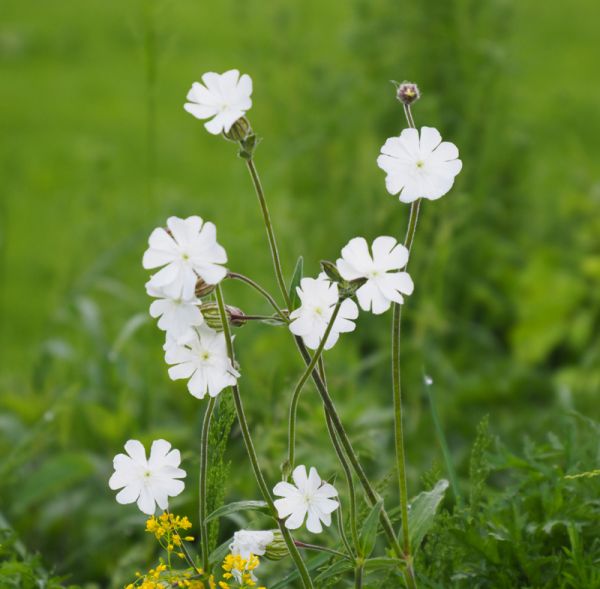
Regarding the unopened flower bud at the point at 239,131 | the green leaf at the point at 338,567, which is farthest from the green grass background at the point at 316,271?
the unopened flower bud at the point at 239,131

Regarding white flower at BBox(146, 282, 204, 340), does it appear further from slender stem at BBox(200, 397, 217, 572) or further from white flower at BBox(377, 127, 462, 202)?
white flower at BBox(377, 127, 462, 202)

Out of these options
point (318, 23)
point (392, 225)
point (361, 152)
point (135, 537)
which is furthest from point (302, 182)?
point (318, 23)

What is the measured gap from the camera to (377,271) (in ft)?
3.22

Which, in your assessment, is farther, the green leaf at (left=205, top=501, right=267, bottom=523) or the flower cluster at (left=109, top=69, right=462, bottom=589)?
the green leaf at (left=205, top=501, right=267, bottom=523)

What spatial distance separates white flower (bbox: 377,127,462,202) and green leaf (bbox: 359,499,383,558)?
32 cm

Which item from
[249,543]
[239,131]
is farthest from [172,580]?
[239,131]

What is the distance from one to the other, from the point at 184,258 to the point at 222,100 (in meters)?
0.17

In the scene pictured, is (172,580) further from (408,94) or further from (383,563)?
(408,94)

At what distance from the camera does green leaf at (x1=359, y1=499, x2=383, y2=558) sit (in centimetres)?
102

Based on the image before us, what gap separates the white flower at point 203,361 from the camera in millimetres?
1009

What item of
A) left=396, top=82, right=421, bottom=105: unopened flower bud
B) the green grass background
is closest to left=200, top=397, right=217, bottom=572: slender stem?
left=396, top=82, right=421, bottom=105: unopened flower bud

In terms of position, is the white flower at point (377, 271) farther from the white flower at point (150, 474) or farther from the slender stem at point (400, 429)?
the white flower at point (150, 474)

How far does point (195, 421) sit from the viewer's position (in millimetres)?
2320

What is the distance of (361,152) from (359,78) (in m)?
0.23
